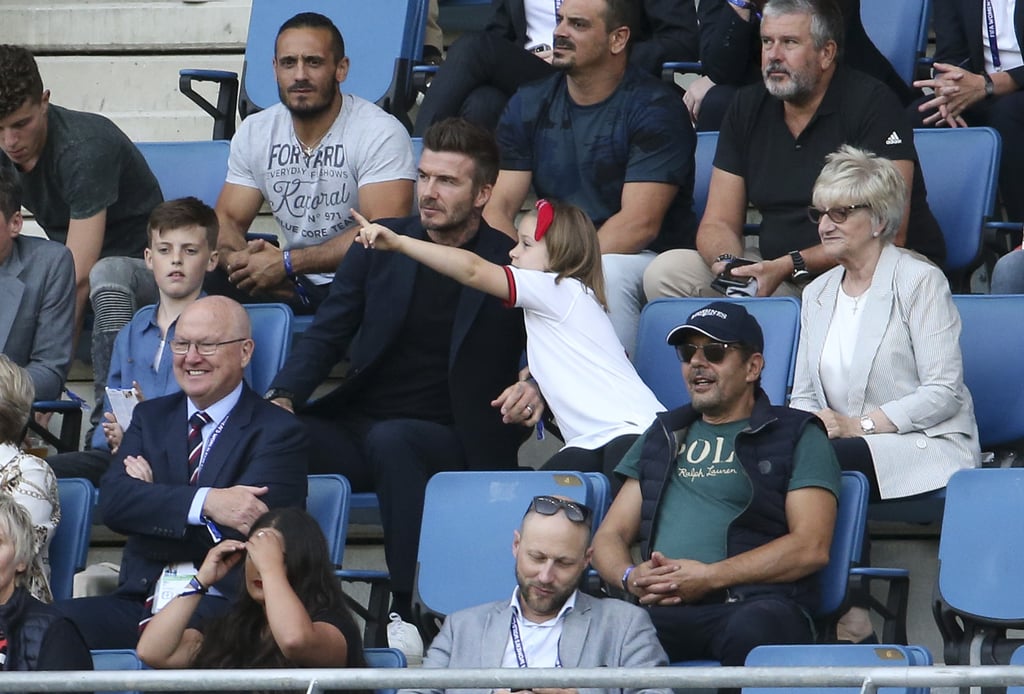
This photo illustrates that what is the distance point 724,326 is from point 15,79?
2.58 meters

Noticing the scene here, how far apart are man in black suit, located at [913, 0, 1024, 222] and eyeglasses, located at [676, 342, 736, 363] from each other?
1841 mm

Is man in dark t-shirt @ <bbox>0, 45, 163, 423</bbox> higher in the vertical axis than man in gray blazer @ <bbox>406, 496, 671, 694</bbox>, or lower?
higher

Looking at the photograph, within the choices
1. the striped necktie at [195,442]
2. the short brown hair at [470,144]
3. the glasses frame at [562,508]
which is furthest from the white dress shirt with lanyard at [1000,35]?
the striped necktie at [195,442]

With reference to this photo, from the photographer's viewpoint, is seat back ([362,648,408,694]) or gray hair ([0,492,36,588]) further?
gray hair ([0,492,36,588])

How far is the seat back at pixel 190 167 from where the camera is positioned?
256 inches

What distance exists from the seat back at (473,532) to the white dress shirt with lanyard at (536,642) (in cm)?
38

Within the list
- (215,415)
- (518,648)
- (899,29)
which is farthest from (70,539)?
(899,29)

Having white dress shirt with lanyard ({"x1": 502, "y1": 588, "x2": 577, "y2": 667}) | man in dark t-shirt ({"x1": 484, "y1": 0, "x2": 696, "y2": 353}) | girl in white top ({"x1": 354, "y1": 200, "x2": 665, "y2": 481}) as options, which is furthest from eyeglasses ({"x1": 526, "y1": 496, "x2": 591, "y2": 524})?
man in dark t-shirt ({"x1": 484, "y1": 0, "x2": 696, "y2": 353})

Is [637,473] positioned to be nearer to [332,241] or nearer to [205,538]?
[205,538]

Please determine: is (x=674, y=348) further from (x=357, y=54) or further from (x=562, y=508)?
(x=357, y=54)

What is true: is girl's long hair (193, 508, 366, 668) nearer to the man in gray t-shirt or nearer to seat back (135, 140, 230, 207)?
the man in gray t-shirt

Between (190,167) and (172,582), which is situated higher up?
(190,167)

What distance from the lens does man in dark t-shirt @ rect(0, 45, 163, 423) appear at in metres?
5.91

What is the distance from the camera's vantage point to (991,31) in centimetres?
627
